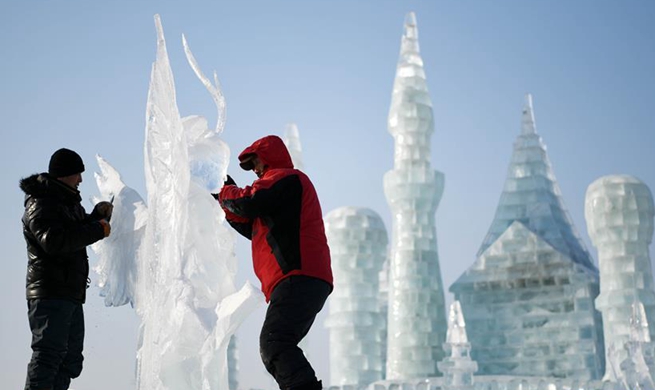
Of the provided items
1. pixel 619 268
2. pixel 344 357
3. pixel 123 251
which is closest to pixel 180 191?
pixel 123 251

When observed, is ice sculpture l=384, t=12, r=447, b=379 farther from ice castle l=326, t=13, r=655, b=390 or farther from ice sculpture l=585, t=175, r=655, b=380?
ice sculpture l=585, t=175, r=655, b=380

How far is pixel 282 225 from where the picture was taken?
4082mm

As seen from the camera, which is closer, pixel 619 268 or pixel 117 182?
pixel 117 182

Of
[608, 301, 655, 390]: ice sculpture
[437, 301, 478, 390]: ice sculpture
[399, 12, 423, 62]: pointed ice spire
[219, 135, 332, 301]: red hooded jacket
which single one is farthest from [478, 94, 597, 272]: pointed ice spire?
[219, 135, 332, 301]: red hooded jacket

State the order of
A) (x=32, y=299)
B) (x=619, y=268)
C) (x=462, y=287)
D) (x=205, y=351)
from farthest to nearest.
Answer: (x=462, y=287) → (x=619, y=268) → (x=205, y=351) → (x=32, y=299)

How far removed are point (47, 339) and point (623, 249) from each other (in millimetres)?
14894

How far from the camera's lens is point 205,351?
5500 millimetres

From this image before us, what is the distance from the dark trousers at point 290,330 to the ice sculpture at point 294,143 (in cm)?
1750

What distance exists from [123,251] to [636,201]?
1387 centimetres

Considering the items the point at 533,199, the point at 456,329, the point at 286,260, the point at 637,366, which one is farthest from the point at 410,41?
the point at 286,260

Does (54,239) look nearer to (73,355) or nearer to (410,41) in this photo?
(73,355)

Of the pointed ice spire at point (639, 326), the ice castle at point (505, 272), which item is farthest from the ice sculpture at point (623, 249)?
the pointed ice spire at point (639, 326)

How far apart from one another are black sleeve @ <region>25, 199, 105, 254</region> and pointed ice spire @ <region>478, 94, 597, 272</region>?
55.1 ft

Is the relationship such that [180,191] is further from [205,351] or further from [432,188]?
[432,188]
